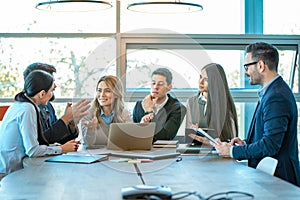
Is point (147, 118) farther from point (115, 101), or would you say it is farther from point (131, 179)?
point (131, 179)

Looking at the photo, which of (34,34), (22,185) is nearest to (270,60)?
(22,185)

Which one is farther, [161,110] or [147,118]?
[161,110]

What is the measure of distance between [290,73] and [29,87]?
3.79m

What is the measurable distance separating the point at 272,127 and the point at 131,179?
4.03ft

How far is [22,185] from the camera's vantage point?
2.66 m

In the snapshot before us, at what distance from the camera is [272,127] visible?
144 inches

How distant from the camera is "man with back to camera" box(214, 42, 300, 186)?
3.67 metres

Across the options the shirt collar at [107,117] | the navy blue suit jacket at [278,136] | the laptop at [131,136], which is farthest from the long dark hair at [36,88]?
the navy blue suit jacket at [278,136]

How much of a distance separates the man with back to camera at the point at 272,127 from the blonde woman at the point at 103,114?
112cm

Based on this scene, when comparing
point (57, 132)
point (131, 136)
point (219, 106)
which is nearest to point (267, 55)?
point (131, 136)

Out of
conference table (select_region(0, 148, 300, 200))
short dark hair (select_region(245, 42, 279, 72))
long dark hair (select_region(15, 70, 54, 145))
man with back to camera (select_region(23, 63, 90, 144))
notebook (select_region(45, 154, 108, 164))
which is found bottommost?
conference table (select_region(0, 148, 300, 200))

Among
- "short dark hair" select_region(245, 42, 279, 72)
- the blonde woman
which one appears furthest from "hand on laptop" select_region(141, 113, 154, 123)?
"short dark hair" select_region(245, 42, 279, 72)

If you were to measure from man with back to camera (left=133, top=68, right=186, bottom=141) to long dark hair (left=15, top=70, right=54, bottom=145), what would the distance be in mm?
960

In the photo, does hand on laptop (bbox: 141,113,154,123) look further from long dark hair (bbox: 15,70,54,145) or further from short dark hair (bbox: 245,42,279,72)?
short dark hair (bbox: 245,42,279,72)
